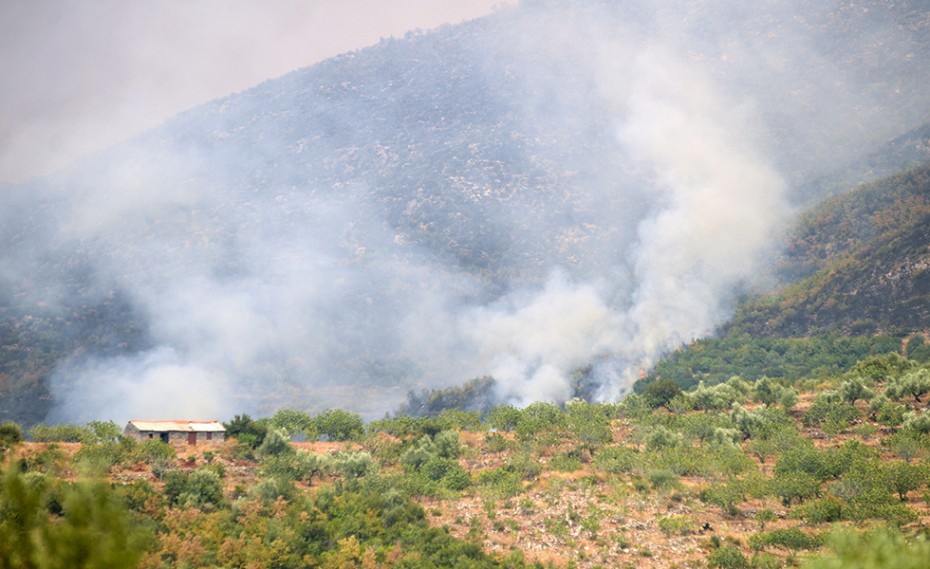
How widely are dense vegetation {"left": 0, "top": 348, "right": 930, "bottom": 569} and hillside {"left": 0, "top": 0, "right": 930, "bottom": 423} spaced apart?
191 feet

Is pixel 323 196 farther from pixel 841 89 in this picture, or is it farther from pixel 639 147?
pixel 841 89

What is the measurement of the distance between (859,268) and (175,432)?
10146 cm

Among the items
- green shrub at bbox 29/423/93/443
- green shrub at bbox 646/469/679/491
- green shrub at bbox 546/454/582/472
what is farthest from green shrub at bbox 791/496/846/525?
green shrub at bbox 29/423/93/443

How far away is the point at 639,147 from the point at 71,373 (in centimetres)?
13538

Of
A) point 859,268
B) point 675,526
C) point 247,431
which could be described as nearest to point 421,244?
point 859,268

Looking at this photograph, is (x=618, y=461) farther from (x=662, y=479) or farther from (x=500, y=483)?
(x=500, y=483)

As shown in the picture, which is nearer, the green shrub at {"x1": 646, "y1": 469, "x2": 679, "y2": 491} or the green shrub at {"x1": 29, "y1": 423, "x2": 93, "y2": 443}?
the green shrub at {"x1": 646, "y1": 469, "x2": 679, "y2": 491}

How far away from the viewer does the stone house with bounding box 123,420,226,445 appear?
169 feet

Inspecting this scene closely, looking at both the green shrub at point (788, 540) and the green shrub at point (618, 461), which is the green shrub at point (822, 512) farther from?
the green shrub at point (618, 461)

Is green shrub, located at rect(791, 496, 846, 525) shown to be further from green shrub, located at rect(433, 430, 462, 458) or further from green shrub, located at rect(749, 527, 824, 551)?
green shrub, located at rect(433, 430, 462, 458)

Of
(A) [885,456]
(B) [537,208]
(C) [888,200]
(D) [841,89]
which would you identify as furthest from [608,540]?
(D) [841,89]

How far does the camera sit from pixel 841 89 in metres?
180

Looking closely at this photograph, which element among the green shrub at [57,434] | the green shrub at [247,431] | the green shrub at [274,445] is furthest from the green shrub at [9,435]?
the green shrub at [274,445]

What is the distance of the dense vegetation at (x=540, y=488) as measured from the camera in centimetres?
3238
